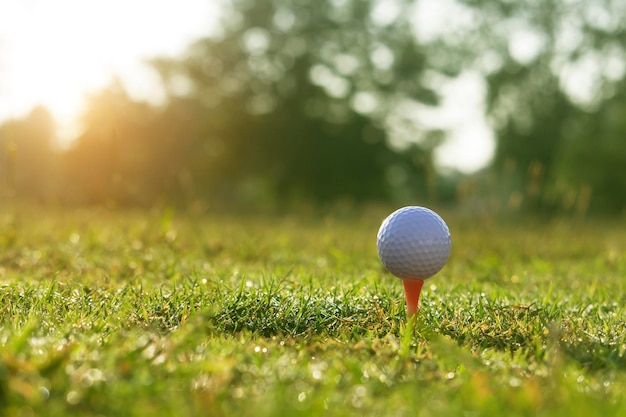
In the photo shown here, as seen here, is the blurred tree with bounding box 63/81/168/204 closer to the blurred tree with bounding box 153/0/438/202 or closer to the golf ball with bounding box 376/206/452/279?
the blurred tree with bounding box 153/0/438/202

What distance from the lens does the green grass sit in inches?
74.5

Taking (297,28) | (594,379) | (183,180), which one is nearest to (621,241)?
(183,180)

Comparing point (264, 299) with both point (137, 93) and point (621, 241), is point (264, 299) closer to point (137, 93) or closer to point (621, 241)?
point (621, 241)

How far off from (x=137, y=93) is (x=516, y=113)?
15.3 metres

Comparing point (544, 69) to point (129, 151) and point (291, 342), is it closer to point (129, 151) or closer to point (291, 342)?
point (129, 151)

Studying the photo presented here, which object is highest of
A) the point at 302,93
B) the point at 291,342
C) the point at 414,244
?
the point at 302,93

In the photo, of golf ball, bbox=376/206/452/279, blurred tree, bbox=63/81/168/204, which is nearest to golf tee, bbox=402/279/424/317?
golf ball, bbox=376/206/452/279

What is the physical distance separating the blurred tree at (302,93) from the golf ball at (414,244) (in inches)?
695

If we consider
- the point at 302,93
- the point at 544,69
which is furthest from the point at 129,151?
the point at 544,69

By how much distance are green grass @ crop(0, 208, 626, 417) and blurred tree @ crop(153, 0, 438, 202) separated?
53.1ft

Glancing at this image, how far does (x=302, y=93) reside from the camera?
21.3 meters

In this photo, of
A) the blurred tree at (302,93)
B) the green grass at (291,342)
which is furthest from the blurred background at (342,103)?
the green grass at (291,342)

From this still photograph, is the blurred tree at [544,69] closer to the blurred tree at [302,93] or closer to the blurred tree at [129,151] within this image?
the blurred tree at [302,93]

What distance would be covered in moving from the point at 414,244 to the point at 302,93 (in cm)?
1879
